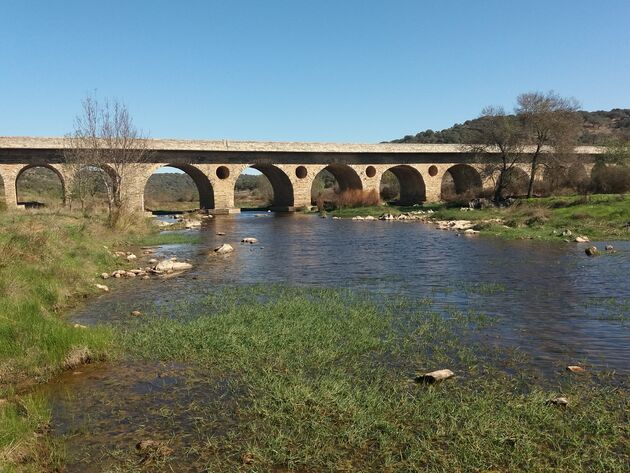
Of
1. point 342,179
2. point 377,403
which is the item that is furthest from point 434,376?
point 342,179

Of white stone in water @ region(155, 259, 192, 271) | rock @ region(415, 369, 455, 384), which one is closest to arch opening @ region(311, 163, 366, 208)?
white stone in water @ region(155, 259, 192, 271)

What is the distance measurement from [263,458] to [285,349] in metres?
3.05

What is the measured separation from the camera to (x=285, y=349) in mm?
7699

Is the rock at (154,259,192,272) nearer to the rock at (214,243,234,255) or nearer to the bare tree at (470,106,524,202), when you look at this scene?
the rock at (214,243,234,255)

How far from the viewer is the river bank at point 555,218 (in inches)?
961

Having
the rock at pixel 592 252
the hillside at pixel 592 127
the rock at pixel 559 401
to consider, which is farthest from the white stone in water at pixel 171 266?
the hillside at pixel 592 127

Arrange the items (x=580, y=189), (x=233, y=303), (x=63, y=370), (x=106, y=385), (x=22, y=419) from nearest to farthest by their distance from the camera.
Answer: (x=22, y=419)
(x=106, y=385)
(x=63, y=370)
(x=233, y=303)
(x=580, y=189)

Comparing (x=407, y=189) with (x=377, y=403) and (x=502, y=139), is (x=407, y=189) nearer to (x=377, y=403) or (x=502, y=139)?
(x=502, y=139)

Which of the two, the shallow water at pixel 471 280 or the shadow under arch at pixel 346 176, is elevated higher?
the shadow under arch at pixel 346 176

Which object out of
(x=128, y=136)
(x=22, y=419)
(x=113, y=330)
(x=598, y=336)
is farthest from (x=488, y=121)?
(x=22, y=419)

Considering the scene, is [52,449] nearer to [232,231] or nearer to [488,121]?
[232,231]

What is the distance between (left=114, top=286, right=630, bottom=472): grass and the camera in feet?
15.3

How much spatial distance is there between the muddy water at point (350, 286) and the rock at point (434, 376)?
144 centimetres

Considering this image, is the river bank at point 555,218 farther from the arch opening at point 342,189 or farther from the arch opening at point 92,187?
the arch opening at point 92,187
